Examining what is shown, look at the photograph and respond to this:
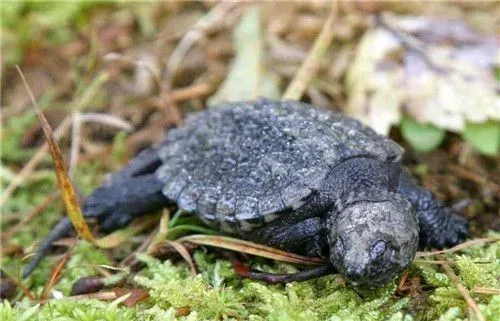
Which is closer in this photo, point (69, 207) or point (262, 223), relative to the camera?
point (262, 223)

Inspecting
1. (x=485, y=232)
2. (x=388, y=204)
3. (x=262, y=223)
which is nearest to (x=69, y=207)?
(x=262, y=223)

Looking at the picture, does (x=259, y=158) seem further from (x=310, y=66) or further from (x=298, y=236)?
(x=310, y=66)

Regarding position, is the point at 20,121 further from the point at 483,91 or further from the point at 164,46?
the point at 483,91

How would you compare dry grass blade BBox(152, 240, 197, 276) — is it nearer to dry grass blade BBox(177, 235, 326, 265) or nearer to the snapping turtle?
dry grass blade BBox(177, 235, 326, 265)

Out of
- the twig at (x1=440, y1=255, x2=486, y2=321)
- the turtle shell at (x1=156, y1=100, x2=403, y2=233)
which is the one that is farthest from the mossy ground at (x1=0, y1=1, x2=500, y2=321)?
the turtle shell at (x1=156, y1=100, x2=403, y2=233)

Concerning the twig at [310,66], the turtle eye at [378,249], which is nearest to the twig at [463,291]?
the turtle eye at [378,249]

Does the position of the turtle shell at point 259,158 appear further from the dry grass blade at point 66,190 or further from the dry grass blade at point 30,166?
the dry grass blade at point 30,166
